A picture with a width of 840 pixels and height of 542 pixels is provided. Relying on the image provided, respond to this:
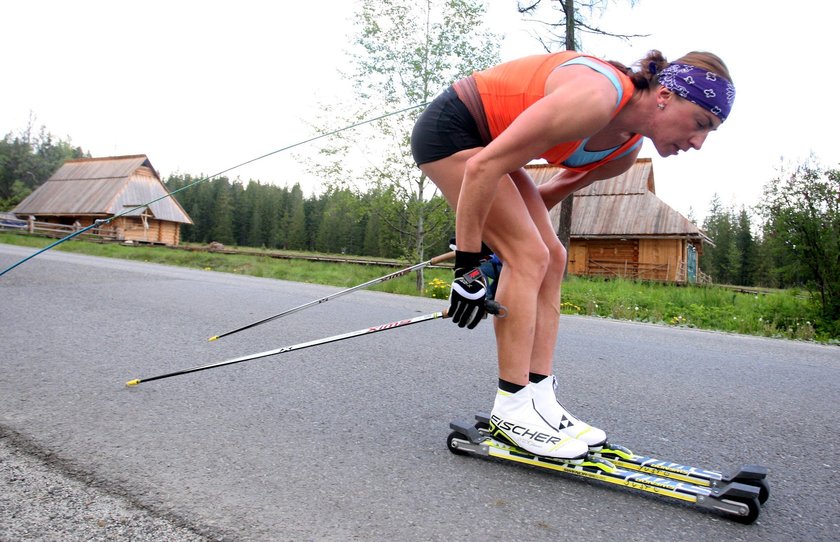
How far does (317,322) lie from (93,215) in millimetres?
34302

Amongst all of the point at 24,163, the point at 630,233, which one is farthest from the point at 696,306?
the point at 24,163

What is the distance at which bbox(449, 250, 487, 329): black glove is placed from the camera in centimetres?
188

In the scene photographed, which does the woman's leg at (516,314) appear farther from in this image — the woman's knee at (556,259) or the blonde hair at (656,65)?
the blonde hair at (656,65)

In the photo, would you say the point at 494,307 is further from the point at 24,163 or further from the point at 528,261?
the point at 24,163

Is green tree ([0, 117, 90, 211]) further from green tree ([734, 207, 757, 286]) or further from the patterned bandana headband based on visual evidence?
green tree ([734, 207, 757, 286])

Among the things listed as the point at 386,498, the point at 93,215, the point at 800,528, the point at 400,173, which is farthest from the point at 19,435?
the point at 93,215

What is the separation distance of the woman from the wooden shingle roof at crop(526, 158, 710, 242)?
21.0 meters

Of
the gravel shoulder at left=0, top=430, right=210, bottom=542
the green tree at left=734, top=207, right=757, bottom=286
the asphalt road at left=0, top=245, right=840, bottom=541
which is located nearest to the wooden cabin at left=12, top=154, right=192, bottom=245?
the asphalt road at left=0, top=245, right=840, bottom=541

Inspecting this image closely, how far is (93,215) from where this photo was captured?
32938 millimetres

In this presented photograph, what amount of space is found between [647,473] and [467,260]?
0.94 meters

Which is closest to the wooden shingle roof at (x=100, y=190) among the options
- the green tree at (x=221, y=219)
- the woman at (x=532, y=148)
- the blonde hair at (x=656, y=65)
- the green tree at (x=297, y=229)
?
the green tree at (x=221, y=219)

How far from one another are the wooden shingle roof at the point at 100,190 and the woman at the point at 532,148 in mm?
35613

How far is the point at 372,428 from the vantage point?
2.21 meters

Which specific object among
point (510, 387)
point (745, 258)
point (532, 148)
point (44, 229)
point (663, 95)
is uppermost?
point (745, 258)
